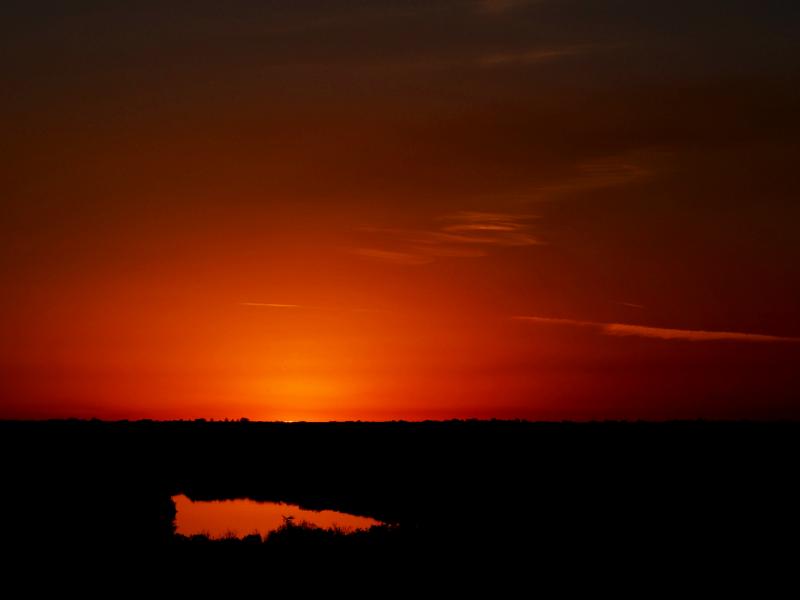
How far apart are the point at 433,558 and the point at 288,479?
3990 centimetres

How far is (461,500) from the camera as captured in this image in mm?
39906

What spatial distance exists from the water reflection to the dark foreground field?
150 cm

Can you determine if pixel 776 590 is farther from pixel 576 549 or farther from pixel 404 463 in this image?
pixel 404 463

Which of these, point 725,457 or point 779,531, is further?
point 725,457

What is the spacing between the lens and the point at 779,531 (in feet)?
81.1

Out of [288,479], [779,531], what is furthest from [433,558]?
[288,479]

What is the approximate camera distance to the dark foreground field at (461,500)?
21.8 metres

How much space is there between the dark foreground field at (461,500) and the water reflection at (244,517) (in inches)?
58.9

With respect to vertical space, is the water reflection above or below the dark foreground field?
below

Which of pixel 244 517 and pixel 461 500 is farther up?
pixel 461 500

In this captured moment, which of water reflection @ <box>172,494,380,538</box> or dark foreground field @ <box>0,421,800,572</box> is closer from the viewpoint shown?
dark foreground field @ <box>0,421,800,572</box>

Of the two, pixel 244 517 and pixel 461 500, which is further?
pixel 244 517

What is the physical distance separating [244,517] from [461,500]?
365 inches

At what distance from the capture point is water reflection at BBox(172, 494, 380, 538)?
1380 inches
